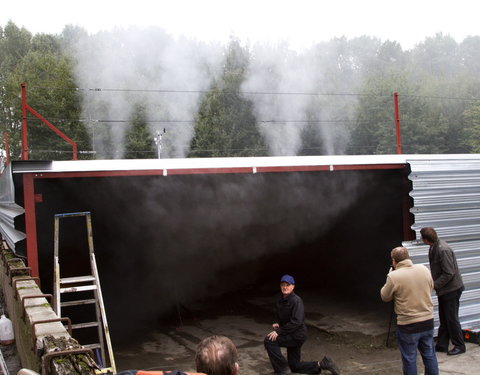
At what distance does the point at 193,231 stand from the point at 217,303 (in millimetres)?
1598

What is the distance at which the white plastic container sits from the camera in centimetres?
606

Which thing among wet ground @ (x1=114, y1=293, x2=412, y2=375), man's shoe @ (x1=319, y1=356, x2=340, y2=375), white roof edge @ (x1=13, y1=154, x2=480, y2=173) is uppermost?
white roof edge @ (x1=13, y1=154, x2=480, y2=173)

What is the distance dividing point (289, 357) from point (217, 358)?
3.85 metres

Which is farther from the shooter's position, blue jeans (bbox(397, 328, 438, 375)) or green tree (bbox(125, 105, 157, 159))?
green tree (bbox(125, 105, 157, 159))

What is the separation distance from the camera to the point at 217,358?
78.4 inches

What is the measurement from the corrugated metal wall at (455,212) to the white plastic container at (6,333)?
5280 millimetres

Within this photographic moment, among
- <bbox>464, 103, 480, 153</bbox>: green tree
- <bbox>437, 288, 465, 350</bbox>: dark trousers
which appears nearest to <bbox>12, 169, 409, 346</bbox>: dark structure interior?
Result: <bbox>437, 288, 465, 350</bbox>: dark trousers

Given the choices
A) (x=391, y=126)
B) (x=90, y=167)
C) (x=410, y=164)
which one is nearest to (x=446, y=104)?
(x=391, y=126)

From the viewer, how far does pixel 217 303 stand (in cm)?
1017

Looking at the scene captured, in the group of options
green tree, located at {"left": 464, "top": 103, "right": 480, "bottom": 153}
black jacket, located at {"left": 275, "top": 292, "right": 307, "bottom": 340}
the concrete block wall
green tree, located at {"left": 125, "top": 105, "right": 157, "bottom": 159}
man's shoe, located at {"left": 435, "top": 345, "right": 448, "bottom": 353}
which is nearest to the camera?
the concrete block wall

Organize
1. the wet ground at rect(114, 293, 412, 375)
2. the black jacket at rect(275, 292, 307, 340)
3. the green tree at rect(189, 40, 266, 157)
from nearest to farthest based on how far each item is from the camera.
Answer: the black jacket at rect(275, 292, 307, 340), the wet ground at rect(114, 293, 412, 375), the green tree at rect(189, 40, 266, 157)

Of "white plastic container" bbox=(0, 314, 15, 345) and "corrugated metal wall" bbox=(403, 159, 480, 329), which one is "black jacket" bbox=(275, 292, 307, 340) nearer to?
"corrugated metal wall" bbox=(403, 159, 480, 329)

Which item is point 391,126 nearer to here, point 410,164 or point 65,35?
point 65,35

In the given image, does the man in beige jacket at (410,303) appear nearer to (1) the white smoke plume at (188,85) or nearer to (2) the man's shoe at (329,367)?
(2) the man's shoe at (329,367)
